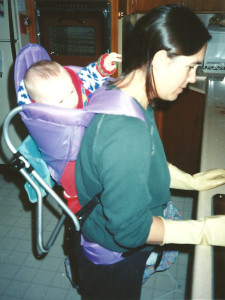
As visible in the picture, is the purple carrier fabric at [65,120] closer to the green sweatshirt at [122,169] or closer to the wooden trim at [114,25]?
the green sweatshirt at [122,169]

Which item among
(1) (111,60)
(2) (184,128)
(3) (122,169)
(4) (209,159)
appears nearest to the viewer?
(3) (122,169)

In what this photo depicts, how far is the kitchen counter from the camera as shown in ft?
2.41

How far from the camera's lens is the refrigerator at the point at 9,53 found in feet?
8.71

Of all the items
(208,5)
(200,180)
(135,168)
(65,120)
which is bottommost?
(200,180)

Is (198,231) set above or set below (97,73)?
below

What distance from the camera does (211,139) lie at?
1.53m

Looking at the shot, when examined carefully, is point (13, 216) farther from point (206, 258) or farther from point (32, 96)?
point (206, 258)

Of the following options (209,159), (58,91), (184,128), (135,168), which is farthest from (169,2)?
(135,168)

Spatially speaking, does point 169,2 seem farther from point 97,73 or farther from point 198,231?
point 198,231

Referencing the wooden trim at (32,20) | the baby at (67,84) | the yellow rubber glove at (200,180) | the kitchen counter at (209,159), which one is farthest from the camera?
the wooden trim at (32,20)

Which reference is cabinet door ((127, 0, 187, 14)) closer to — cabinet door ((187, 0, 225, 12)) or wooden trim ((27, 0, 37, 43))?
cabinet door ((187, 0, 225, 12))

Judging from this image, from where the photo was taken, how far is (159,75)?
36.3 inches

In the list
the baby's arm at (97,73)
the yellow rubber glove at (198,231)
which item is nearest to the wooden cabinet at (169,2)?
the baby's arm at (97,73)

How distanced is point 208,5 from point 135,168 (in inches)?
98.0
